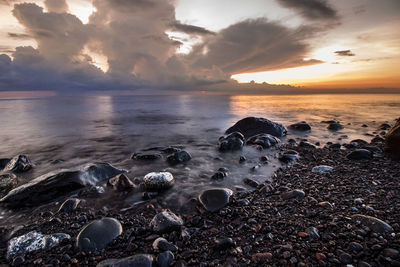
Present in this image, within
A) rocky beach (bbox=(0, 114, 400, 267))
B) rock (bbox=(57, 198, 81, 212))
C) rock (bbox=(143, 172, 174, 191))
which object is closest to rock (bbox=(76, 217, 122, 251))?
rocky beach (bbox=(0, 114, 400, 267))

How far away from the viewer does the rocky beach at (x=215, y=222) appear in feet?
7.88

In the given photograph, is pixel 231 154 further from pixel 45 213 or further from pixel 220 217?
pixel 45 213

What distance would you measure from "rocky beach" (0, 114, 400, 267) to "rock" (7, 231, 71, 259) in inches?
0.5

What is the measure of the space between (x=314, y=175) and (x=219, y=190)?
296 centimetres

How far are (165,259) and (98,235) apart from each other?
1.17 m

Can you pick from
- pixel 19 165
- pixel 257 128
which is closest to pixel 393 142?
pixel 257 128

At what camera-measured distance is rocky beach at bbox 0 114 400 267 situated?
2.40m

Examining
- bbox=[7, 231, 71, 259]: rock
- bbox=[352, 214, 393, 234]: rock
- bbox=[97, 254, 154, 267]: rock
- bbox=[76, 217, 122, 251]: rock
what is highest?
bbox=[352, 214, 393, 234]: rock

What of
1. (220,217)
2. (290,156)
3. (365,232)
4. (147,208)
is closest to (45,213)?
(147,208)

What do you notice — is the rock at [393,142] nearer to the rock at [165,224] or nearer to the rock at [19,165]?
the rock at [165,224]

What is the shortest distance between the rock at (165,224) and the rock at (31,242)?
51.6 inches

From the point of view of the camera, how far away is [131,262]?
2.31 m

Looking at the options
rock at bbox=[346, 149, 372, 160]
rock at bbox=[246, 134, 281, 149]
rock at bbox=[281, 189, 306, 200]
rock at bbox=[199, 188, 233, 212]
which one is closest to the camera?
rock at bbox=[199, 188, 233, 212]

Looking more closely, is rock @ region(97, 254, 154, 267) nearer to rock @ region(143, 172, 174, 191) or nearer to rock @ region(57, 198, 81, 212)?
rock @ region(57, 198, 81, 212)
